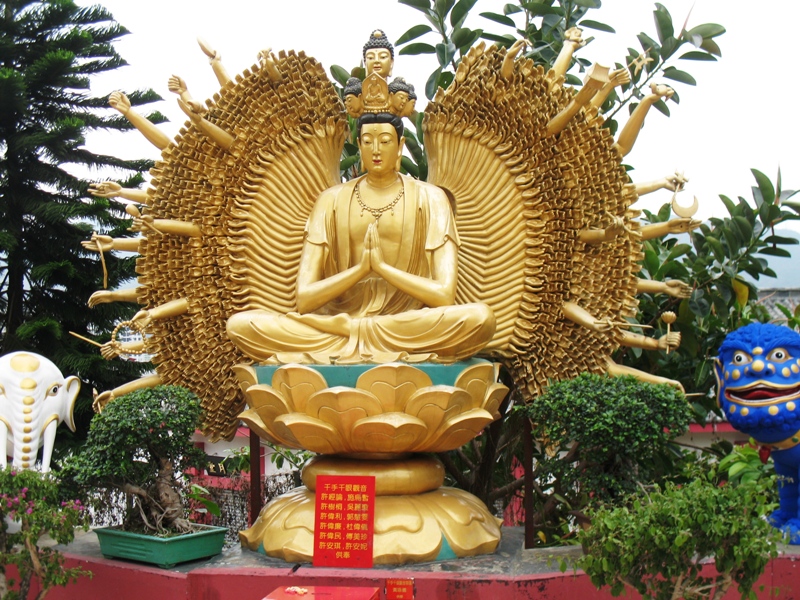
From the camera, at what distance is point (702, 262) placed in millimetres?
6438

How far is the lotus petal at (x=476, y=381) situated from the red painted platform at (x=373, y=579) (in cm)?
93

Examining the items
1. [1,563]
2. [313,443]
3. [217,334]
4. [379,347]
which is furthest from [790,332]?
[1,563]

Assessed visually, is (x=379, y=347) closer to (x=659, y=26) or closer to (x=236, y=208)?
(x=236, y=208)

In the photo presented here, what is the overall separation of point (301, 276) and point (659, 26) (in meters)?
3.62

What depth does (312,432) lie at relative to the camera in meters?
4.73

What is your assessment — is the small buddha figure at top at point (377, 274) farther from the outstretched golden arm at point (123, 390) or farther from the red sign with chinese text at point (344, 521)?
the outstretched golden arm at point (123, 390)

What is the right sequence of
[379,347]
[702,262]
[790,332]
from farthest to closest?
[702,262] < [379,347] < [790,332]

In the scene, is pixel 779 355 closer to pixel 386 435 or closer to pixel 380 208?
pixel 386 435

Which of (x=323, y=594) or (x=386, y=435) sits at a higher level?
(x=386, y=435)

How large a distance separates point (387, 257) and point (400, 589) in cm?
225

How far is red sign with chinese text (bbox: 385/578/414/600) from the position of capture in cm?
430

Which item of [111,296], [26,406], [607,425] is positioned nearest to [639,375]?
[607,425]

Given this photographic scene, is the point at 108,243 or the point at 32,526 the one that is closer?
the point at 32,526

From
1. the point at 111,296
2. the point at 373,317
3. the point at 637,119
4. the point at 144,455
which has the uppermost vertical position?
the point at 637,119
